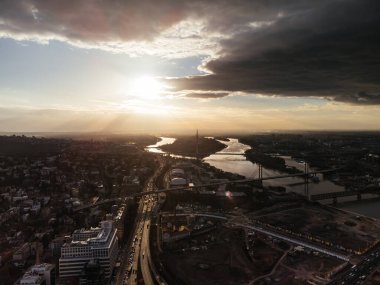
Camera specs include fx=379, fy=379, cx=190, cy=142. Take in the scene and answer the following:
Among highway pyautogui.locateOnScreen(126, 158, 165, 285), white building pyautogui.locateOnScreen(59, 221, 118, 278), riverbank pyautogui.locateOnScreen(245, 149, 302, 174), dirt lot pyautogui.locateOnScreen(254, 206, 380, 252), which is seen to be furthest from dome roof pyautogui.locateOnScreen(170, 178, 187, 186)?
white building pyautogui.locateOnScreen(59, 221, 118, 278)

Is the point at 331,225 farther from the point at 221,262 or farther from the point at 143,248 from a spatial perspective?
the point at 143,248

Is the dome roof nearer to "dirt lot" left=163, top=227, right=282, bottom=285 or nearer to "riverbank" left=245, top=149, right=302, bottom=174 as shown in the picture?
"dirt lot" left=163, top=227, right=282, bottom=285

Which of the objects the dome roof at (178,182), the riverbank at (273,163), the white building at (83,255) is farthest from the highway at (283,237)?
the riverbank at (273,163)

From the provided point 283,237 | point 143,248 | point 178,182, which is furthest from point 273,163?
point 143,248

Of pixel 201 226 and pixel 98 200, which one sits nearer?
pixel 201 226

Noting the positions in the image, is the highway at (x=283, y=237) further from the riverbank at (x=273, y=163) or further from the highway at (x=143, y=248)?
the riverbank at (x=273, y=163)

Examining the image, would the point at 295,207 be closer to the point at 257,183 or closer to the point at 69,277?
the point at 257,183

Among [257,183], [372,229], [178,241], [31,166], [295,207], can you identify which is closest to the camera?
[178,241]

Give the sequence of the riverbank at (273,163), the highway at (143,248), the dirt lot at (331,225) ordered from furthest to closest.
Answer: the riverbank at (273,163) < the dirt lot at (331,225) < the highway at (143,248)

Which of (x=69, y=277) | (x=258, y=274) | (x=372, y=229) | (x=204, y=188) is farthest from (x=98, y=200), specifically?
(x=372, y=229)

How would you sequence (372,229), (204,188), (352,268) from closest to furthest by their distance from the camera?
(352,268), (372,229), (204,188)

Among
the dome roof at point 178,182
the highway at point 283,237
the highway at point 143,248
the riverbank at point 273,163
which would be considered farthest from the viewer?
the riverbank at point 273,163
